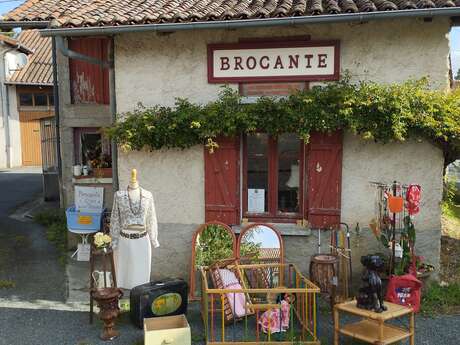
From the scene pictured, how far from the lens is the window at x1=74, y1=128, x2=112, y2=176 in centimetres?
984

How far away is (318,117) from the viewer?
6578 mm

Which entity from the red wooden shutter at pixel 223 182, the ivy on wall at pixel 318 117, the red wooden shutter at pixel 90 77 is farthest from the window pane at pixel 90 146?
the red wooden shutter at pixel 223 182

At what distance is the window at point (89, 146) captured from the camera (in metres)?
9.84

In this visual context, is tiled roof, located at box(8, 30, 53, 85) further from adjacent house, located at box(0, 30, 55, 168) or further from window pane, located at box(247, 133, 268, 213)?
window pane, located at box(247, 133, 268, 213)

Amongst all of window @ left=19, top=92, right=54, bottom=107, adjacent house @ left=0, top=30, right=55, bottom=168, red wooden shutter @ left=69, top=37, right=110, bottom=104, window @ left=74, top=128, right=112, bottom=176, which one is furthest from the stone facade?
window @ left=19, top=92, right=54, bottom=107

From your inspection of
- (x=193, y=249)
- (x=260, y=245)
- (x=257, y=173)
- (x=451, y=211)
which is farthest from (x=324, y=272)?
(x=451, y=211)

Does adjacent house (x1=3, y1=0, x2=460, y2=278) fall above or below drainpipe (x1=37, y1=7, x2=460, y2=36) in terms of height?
below

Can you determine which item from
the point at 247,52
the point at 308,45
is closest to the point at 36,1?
the point at 247,52

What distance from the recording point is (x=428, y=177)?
6.83 m

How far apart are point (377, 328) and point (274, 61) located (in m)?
3.75

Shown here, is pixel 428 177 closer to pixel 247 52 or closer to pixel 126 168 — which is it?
pixel 247 52

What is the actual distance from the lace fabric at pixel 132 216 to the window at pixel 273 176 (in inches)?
56.8

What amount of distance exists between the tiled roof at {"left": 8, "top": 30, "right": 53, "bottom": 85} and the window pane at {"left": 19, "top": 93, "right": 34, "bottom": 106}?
1.11 meters

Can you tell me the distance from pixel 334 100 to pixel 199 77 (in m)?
1.98
